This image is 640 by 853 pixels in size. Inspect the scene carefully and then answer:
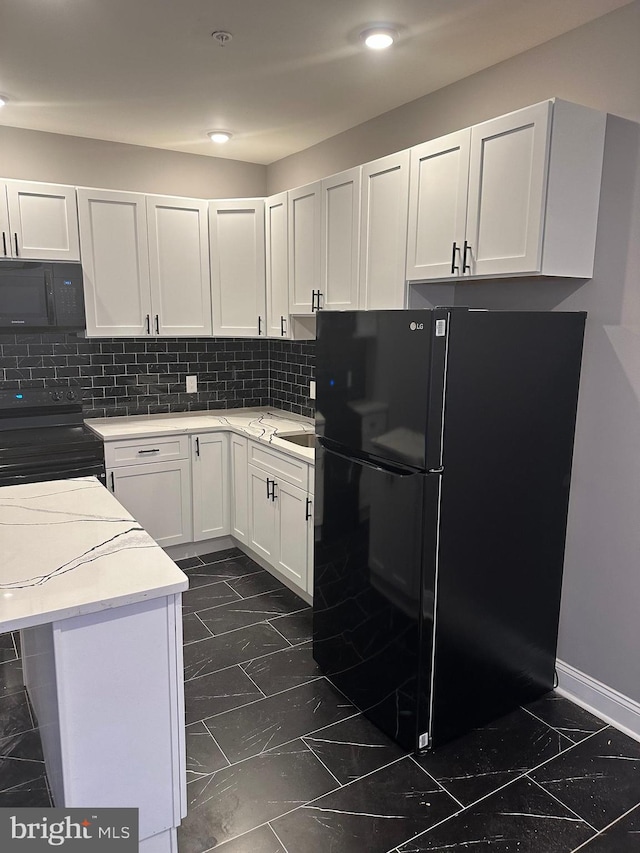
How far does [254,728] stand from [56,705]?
3.40ft

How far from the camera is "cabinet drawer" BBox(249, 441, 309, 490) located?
125 inches

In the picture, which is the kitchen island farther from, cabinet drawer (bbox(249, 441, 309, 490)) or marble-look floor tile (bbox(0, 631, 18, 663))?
cabinet drawer (bbox(249, 441, 309, 490))

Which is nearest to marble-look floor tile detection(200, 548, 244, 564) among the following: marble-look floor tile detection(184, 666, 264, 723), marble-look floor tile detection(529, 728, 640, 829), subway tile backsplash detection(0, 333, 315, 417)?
subway tile backsplash detection(0, 333, 315, 417)

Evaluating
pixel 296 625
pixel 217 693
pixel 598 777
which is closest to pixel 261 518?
pixel 296 625

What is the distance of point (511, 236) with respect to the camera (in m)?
2.23

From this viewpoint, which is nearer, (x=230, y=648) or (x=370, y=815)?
(x=370, y=815)

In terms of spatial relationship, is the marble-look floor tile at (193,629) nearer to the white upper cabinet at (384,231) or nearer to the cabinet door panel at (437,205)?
the white upper cabinet at (384,231)

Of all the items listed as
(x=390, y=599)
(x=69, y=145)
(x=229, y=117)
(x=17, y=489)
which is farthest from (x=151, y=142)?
(x=390, y=599)

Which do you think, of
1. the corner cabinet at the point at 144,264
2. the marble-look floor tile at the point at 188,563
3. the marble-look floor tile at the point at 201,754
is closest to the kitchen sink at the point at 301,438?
the corner cabinet at the point at 144,264

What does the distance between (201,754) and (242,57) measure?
2.78 meters

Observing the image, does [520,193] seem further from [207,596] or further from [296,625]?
[207,596]

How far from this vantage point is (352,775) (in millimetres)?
2154

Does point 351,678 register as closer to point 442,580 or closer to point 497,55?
point 442,580

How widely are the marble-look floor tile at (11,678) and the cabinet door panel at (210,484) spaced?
1363 mm
